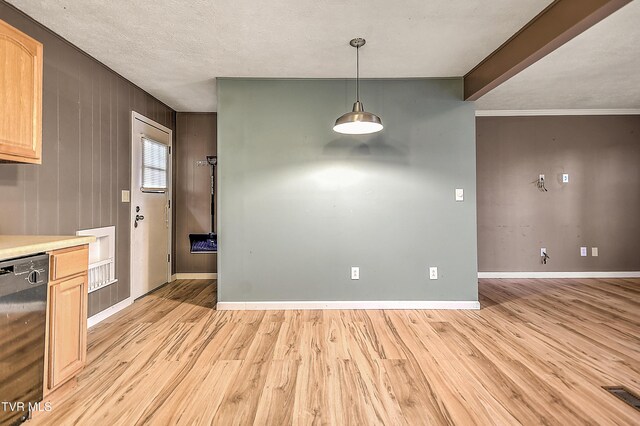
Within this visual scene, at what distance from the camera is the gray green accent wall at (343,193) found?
135 inches

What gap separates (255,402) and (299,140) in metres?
2.47

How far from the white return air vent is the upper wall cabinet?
1117 millimetres

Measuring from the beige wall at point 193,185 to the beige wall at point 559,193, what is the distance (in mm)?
4156

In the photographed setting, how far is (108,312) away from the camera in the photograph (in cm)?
322

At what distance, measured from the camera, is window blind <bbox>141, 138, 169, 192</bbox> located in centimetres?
392

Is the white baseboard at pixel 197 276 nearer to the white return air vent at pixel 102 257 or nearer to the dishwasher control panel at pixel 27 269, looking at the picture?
the white return air vent at pixel 102 257

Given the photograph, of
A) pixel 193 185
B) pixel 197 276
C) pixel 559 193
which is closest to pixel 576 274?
pixel 559 193

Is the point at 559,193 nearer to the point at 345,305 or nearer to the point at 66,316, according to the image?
the point at 345,305

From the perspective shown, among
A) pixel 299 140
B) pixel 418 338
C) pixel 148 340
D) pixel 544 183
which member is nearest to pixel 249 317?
pixel 148 340

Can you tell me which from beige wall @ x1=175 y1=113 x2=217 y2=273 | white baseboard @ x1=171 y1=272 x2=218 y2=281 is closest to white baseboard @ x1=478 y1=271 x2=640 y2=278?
white baseboard @ x1=171 y1=272 x2=218 y2=281

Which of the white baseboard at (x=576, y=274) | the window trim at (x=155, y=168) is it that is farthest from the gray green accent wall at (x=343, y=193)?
the white baseboard at (x=576, y=274)

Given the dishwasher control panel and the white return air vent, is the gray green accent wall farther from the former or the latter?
the dishwasher control panel

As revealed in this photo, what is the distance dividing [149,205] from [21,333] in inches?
107

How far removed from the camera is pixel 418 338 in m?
2.72
